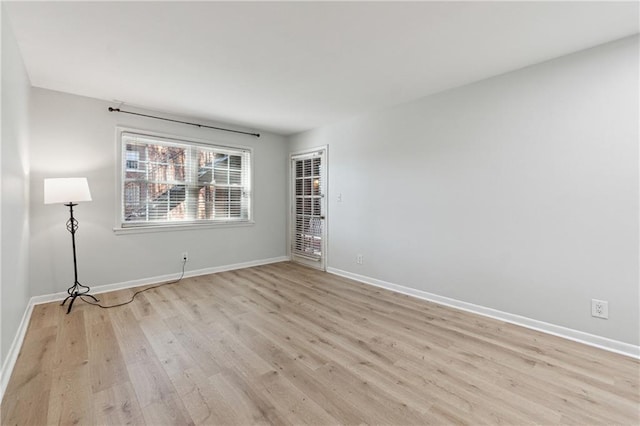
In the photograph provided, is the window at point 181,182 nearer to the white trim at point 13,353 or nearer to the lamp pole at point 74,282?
the lamp pole at point 74,282

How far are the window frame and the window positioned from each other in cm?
2

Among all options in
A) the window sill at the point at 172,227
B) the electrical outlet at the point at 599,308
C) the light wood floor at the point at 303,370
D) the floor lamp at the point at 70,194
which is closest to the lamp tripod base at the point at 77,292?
the floor lamp at the point at 70,194

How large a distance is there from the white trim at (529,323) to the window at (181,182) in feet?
9.23

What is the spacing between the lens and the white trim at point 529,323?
219 centimetres

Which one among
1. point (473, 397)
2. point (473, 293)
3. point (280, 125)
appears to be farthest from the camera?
point (280, 125)

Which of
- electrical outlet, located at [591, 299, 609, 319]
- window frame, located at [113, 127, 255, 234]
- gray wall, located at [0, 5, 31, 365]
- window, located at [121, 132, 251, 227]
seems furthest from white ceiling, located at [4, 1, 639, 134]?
electrical outlet, located at [591, 299, 609, 319]

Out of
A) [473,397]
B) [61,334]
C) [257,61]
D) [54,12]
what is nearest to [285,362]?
[473,397]

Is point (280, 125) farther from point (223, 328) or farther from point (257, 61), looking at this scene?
point (223, 328)

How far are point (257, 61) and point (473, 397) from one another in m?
3.05

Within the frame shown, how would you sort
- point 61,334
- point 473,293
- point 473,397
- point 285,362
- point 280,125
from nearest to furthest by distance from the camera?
point 473,397
point 285,362
point 61,334
point 473,293
point 280,125

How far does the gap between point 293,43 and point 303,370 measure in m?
2.50

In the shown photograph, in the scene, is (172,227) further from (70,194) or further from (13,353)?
(13,353)

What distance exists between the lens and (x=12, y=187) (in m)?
2.12

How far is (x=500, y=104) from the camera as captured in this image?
2.78 metres
